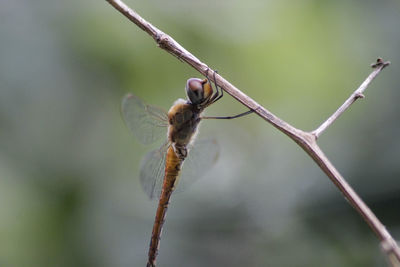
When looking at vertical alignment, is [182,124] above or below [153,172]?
above

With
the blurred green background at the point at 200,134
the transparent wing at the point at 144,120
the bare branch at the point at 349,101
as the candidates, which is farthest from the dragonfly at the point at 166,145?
the bare branch at the point at 349,101

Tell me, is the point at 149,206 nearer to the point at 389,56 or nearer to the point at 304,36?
the point at 304,36

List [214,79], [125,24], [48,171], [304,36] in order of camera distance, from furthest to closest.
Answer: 1. [304,36]
2. [125,24]
3. [48,171]
4. [214,79]

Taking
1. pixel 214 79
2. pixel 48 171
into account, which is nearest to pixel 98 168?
pixel 48 171

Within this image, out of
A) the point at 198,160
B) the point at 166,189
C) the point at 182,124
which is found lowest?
the point at 166,189

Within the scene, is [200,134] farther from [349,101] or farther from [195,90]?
[349,101]

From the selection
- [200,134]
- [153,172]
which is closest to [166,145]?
[153,172]

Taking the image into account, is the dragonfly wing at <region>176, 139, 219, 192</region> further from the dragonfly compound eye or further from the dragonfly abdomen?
the dragonfly compound eye

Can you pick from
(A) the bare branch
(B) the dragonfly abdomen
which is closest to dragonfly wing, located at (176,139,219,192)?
(B) the dragonfly abdomen
